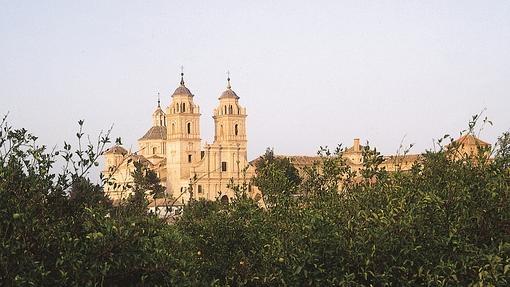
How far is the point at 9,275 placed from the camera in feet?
25.1

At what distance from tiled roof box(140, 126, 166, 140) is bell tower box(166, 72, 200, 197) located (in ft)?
32.4

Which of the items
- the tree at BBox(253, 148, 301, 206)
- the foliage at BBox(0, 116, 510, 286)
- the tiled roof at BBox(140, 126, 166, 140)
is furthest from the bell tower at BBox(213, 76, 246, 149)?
the foliage at BBox(0, 116, 510, 286)

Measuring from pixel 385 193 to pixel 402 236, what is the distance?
6.64 ft

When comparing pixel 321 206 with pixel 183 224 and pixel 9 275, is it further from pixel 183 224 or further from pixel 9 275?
pixel 9 275

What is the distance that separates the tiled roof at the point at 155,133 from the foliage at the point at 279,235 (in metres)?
87.0

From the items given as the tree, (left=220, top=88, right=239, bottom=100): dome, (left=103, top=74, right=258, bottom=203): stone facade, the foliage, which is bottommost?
the foliage

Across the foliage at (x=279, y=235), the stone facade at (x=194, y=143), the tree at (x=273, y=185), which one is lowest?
the foliage at (x=279, y=235)

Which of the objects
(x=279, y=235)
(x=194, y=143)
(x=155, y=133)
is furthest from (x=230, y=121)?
(x=279, y=235)

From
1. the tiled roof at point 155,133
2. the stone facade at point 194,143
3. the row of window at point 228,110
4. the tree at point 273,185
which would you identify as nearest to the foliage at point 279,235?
the tree at point 273,185

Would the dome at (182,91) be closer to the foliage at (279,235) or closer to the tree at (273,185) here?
the tree at (273,185)

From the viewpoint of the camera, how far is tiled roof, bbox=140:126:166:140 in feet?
324

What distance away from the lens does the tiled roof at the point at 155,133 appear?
98875 mm

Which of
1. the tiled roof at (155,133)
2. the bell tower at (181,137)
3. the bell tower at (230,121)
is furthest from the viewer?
the tiled roof at (155,133)

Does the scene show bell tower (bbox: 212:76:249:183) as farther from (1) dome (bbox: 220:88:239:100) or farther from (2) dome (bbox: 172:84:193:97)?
(2) dome (bbox: 172:84:193:97)
